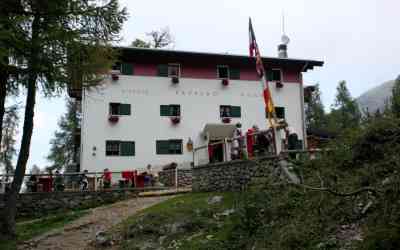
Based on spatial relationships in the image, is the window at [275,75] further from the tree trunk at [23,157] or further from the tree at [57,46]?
the tree trunk at [23,157]

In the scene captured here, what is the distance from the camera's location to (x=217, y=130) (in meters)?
27.1

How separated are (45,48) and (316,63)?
21789mm

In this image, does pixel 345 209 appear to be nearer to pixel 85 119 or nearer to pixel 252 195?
pixel 252 195

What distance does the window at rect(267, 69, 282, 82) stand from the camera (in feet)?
95.7

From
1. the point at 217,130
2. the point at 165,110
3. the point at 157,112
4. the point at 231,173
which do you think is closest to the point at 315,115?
the point at 217,130

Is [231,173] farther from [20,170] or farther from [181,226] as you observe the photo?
[20,170]

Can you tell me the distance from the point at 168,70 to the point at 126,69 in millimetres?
2683

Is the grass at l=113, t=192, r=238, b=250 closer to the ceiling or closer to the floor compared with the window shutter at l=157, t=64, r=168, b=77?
closer to the floor

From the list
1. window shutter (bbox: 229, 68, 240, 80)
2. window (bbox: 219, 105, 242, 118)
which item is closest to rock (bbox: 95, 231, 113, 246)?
window (bbox: 219, 105, 242, 118)

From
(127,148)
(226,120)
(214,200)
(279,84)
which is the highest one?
(279,84)

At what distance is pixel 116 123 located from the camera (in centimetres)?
2578

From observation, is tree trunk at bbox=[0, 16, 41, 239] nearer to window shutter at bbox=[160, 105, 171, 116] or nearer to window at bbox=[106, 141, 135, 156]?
window at bbox=[106, 141, 135, 156]

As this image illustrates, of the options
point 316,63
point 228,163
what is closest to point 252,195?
point 228,163

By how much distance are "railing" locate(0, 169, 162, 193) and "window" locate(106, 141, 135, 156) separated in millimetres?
3512
